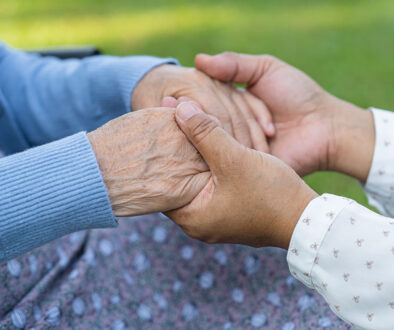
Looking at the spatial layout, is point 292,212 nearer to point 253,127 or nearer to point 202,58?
point 253,127

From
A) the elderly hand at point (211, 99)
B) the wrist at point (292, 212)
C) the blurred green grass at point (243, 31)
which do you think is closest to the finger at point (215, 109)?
the elderly hand at point (211, 99)

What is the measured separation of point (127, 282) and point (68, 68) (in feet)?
2.36

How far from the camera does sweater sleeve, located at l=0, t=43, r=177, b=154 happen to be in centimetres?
148

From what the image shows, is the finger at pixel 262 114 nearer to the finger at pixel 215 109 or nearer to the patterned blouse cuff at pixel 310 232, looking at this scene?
the finger at pixel 215 109

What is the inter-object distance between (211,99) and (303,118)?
0.28 m

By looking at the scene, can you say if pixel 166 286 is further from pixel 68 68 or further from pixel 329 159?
pixel 68 68

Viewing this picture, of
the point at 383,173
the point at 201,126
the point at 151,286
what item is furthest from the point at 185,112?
the point at 383,173

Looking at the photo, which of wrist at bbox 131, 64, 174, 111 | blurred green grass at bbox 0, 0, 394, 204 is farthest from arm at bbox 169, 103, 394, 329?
blurred green grass at bbox 0, 0, 394, 204

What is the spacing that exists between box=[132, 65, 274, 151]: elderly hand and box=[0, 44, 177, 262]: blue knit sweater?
0.15 ft

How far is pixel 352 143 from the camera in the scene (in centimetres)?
135

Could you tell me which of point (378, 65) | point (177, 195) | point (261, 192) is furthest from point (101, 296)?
point (378, 65)

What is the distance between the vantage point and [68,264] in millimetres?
1185

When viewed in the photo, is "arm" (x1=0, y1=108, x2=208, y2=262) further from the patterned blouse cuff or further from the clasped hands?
the patterned blouse cuff

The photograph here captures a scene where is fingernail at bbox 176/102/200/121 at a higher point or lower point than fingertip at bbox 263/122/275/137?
higher
